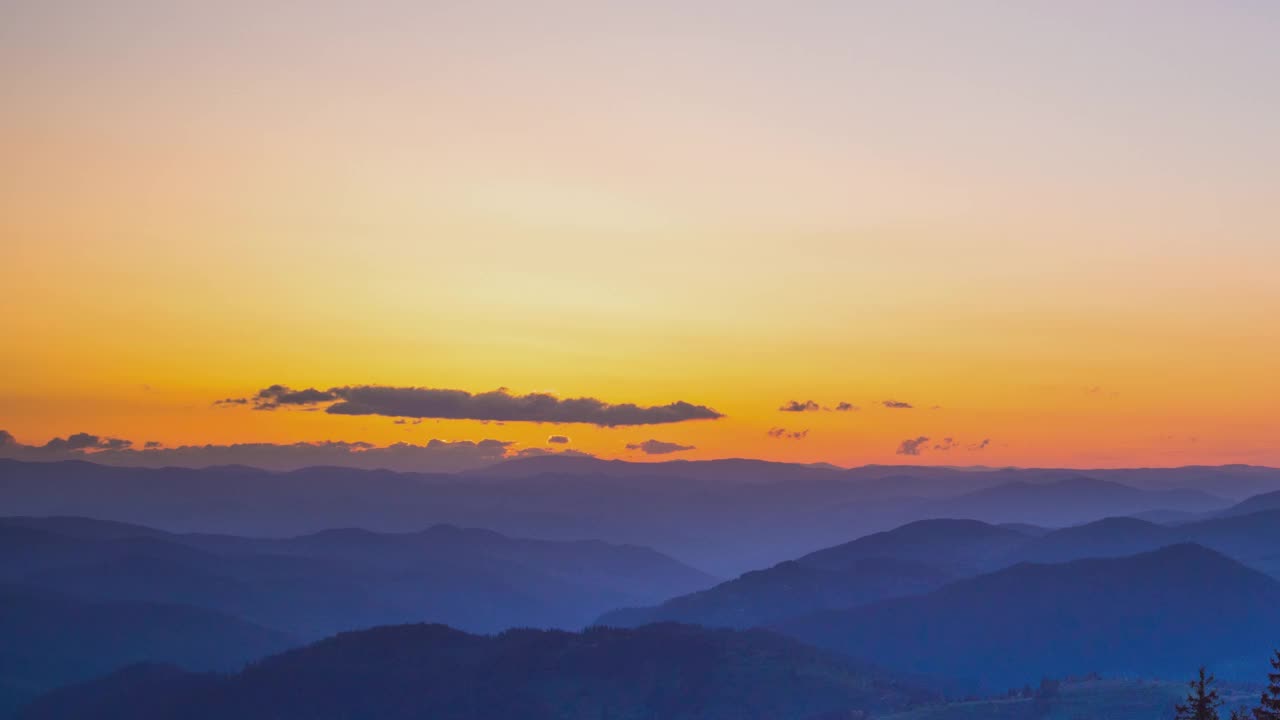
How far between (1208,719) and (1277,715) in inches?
150

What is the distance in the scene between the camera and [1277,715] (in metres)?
59.3

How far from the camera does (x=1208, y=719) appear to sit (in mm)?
58688
